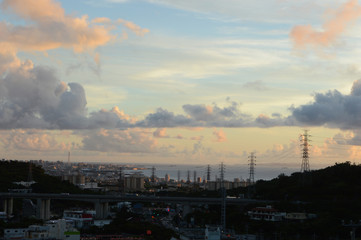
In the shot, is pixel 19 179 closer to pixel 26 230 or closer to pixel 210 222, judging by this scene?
pixel 210 222

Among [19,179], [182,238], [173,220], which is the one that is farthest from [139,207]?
[182,238]

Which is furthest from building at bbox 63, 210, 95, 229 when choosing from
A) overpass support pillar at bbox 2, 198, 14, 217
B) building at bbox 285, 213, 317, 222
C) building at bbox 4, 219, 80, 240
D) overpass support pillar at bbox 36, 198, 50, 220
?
building at bbox 285, 213, 317, 222

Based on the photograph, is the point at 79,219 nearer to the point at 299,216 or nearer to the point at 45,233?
the point at 45,233

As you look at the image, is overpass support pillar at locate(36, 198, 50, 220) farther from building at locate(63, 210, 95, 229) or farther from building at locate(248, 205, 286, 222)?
building at locate(248, 205, 286, 222)

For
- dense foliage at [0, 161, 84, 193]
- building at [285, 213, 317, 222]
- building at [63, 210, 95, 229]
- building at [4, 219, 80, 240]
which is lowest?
building at [63, 210, 95, 229]

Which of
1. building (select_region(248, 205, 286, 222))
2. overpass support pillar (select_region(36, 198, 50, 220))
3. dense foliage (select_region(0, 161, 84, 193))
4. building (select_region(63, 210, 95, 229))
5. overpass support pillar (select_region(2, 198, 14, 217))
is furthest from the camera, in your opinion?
dense foliage (select_region(0, 161, 84, 193))

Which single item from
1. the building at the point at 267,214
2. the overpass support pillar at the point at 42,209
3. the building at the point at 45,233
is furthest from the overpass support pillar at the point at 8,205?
the building at the point at 267,214

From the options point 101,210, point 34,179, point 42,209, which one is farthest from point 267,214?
point 34,179

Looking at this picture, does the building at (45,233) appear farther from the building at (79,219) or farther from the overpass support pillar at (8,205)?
the overpass support pillar at (8,205)
